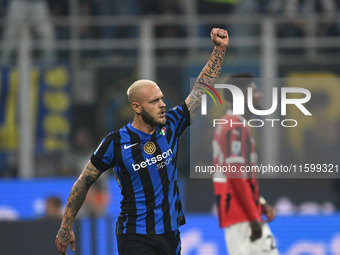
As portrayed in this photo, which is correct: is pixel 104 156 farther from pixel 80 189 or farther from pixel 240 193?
pixel 240 193

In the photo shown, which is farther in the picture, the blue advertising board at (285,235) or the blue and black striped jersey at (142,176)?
the blue advertising board at (285,235)

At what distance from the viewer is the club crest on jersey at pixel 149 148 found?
5.29m

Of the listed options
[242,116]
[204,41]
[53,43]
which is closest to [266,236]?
[242,116]

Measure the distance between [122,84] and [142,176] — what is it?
6221 mm

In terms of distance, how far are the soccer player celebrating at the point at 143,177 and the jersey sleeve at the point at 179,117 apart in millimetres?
137

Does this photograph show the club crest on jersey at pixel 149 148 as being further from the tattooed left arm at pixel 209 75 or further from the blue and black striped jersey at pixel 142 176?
the tattooed left arm at pixel 209 75

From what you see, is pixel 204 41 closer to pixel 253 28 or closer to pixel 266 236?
pixel 253 28

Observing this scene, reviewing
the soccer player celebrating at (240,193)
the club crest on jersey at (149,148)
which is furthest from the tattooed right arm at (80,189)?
the soccer player celebrating at (240,193)

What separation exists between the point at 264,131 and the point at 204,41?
156 cm

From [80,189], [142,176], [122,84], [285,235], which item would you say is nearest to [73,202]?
[80,189]

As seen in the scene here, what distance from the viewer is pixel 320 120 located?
10.7 m

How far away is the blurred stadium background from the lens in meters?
10.7

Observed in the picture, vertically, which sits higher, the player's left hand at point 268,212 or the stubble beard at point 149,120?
the stubble beard at point 149,120

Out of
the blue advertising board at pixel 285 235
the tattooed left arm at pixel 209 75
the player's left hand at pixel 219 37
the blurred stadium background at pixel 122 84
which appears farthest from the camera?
the blurred stadium background at pixel 122 84
